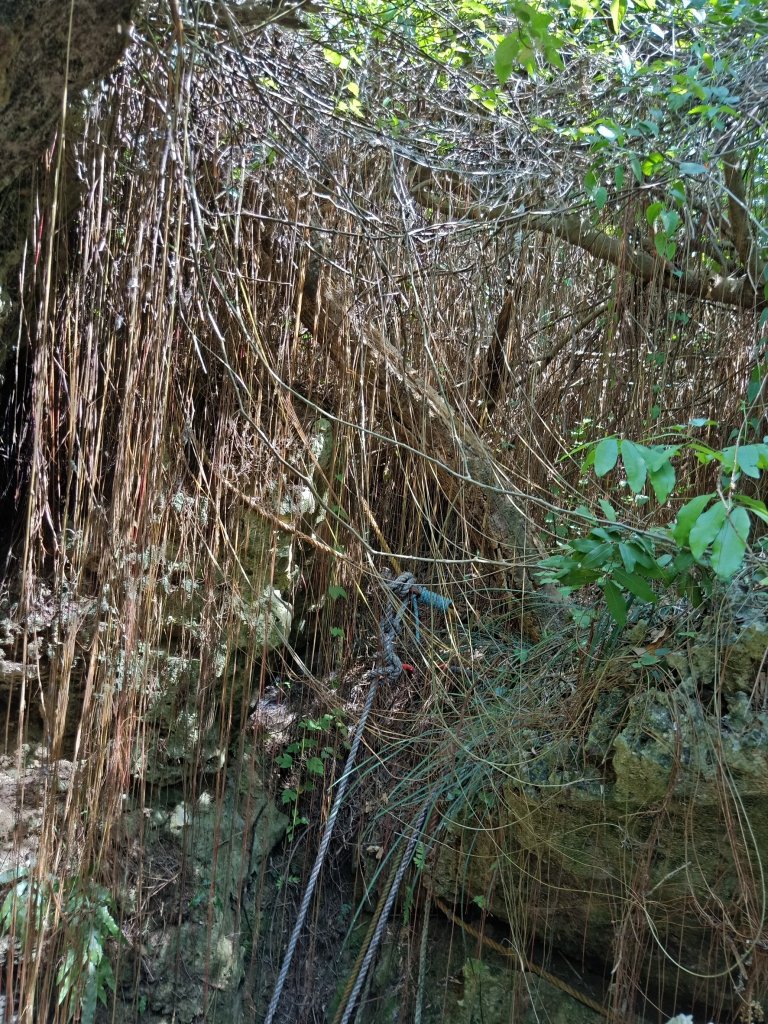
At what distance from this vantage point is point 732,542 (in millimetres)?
1388

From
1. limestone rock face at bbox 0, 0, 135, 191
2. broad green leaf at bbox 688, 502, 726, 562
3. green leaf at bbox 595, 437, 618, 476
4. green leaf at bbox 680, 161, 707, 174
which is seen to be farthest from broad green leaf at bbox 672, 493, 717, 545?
limestone rock face at bbox 0, 0, 135, 191

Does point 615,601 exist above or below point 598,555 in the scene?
below

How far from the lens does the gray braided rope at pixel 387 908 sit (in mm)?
2475

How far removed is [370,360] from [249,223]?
0.51m

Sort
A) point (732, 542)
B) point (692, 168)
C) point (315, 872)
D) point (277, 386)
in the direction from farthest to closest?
point (315, 872) < point (277, 386) < point (692, 168) < point (732, 542)

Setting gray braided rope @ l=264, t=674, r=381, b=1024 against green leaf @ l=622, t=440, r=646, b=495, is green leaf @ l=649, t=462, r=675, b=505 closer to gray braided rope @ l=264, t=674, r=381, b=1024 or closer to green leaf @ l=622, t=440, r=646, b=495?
green leaf @ l=622, t=440, r=646, b=495

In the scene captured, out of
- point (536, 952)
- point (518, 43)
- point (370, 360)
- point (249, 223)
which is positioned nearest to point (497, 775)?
point (536, 952)

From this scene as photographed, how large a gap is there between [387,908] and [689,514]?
1.70 metres

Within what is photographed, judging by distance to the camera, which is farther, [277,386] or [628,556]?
[277,386]

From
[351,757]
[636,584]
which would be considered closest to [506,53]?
[636,584]

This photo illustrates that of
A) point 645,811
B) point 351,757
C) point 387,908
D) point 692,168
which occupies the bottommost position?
point 387,908

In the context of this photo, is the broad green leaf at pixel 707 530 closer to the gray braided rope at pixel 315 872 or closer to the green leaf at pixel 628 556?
the green leaf at pixel 628 556

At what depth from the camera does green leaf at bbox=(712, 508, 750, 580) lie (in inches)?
54.2

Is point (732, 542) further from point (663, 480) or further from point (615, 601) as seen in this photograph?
point (615, 601)
